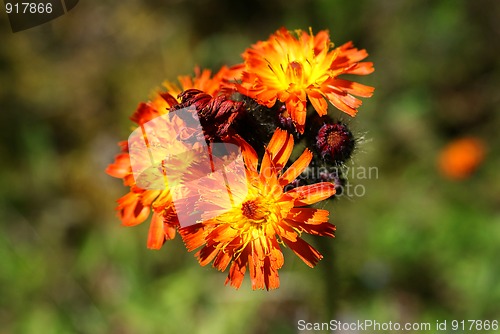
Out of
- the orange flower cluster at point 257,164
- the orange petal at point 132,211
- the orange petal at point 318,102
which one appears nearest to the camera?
the orange flower cluster at point 257,164

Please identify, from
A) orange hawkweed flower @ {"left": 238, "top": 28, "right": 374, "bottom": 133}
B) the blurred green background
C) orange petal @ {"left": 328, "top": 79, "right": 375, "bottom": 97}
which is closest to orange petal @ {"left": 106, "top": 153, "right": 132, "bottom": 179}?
orange hawkweed flower @ {"left": 238, "top": 28, "right": 374, "bottom": 133}

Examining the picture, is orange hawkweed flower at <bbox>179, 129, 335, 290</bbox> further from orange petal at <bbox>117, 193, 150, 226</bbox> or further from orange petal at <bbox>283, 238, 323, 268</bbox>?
orange petal at <bbox>117, 193, 150, 226</bbox>

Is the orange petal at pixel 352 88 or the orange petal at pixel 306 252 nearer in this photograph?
the orange petal at pixel 306 252

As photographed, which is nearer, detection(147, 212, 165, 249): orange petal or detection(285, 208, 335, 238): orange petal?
detection(285, 208, 335, 238): orange petal

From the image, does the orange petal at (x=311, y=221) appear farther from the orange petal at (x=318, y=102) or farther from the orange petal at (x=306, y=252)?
the orange petal at (x=318, y=102)

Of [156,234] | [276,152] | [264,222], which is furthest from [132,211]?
Answer: [276,152]

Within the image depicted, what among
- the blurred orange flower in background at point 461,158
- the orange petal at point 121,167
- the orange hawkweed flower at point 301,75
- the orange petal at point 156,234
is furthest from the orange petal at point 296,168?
the blurred orange flower in background at point 461,158


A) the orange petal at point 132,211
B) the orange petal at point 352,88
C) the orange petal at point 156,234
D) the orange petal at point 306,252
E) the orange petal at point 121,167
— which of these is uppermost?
the orange petal at point 352,88

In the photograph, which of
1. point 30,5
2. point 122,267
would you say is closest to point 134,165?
point 122,267
